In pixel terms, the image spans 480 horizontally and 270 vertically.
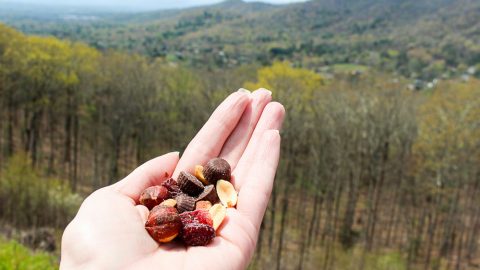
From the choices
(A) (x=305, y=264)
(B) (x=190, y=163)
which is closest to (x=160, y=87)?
(A) (x=305, y=264)

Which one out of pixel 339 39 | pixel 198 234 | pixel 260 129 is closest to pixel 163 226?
pixel 198 234

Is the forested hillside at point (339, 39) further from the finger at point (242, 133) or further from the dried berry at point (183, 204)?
A: the dried berry at point (183, 204)

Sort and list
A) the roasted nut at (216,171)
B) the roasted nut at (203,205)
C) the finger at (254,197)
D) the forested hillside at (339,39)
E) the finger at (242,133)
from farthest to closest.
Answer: the forested hillside at (339,39) < the finger at (242,133) < the roasted nut at (216,171) < the roasted nut at (203,205) < the finger at (254,197)

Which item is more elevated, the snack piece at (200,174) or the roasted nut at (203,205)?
the snack piece at (200,174)

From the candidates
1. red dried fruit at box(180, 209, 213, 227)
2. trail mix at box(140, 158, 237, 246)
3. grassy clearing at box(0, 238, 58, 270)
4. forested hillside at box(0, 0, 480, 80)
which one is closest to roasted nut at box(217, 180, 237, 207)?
trail mix at box(140, 158, 237, 246)

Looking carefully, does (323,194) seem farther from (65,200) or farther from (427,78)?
(427,78)

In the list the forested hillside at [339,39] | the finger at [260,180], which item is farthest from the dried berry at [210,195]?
the forested hillside at [339,39]
